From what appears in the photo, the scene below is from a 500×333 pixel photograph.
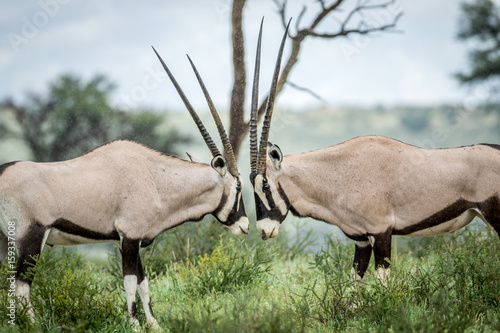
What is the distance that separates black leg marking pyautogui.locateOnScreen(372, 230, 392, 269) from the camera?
6.05 m

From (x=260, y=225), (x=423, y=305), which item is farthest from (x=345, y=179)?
(x=423, y=305)

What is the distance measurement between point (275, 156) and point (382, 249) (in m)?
1.37

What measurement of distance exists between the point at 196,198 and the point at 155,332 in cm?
137

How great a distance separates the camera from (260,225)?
250 inches

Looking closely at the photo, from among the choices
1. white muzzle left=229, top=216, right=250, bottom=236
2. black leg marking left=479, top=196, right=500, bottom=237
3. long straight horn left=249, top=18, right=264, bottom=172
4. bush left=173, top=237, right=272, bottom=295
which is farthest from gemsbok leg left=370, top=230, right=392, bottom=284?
bush left=173, top=237, right=272, bottom=295

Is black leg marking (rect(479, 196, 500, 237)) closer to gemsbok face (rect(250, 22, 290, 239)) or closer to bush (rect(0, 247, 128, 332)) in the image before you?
gemsbok face (rect(250, 22, 290, 239))

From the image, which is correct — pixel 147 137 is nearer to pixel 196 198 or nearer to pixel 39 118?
pixel 39 118

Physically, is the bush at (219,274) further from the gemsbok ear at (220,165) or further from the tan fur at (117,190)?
the gemsbok ear at (220,165)

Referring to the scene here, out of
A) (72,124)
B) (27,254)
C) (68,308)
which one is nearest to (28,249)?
(27,254)

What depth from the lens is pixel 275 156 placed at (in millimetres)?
6289

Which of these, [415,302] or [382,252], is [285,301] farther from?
[415,302]

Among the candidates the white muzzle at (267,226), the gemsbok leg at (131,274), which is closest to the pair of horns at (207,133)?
the white muzzle at (267,226)

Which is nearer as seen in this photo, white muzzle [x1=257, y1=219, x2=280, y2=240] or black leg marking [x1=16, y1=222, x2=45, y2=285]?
black leg marking [x1=16, y1=222, x2=45, y2=285]

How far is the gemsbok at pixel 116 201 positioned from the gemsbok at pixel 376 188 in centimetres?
37
